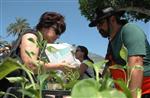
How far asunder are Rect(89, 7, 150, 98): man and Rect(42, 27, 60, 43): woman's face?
345 mm

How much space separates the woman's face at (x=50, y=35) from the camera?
10.1 ft

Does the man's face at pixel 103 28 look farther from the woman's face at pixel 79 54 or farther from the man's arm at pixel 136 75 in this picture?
the woman's face at pixel 79 54

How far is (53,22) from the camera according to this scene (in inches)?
125

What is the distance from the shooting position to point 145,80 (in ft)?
9.76

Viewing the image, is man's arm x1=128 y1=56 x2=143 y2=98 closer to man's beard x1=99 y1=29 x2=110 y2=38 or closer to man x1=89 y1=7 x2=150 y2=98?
man x1=89 y1=7 x2=150 y2=98

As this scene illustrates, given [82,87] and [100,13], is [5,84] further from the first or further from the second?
[82,87]

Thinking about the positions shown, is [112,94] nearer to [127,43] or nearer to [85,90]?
[85,90]

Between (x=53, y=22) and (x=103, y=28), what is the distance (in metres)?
0.37

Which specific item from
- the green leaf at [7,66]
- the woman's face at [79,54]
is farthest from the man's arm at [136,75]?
the woman's face at [79,54]

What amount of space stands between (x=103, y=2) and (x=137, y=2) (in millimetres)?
2235

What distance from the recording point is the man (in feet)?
9.07

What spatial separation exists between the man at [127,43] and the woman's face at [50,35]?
35cm

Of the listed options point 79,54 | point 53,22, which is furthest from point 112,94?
point 79,54

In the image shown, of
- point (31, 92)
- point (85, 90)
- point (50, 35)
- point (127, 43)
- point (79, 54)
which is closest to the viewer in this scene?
point (85, 90)
